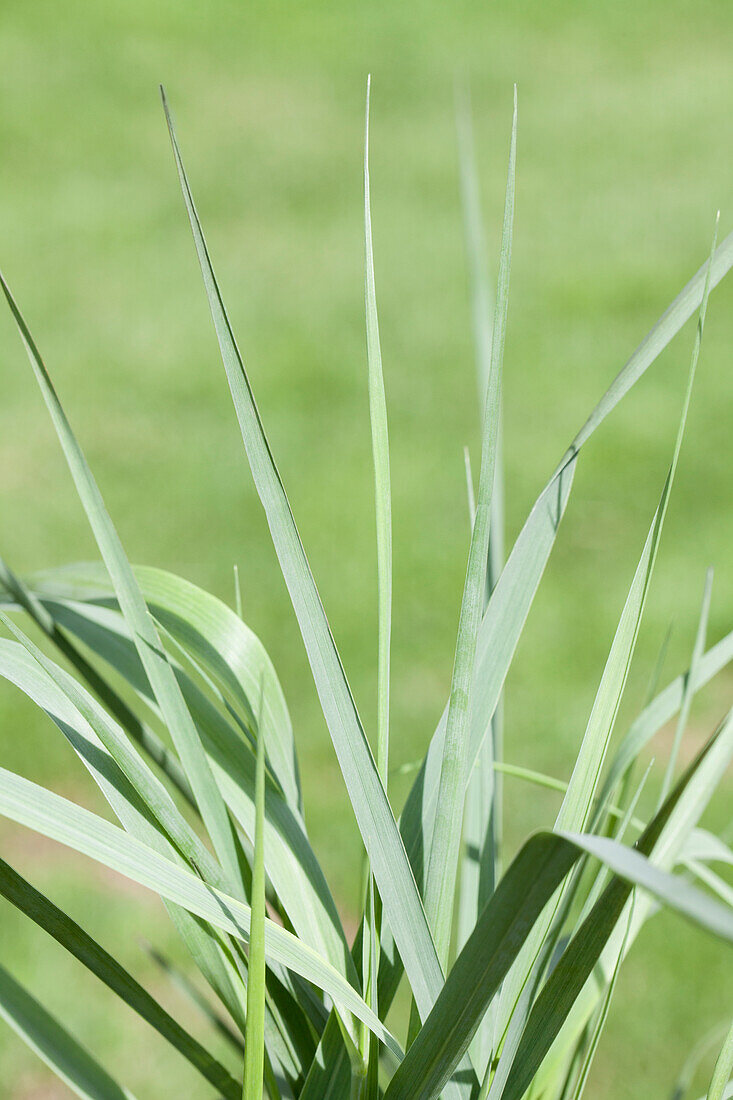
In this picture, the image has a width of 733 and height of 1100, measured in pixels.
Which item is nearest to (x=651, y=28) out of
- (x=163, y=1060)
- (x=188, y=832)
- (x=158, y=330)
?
(x=158, y=330)

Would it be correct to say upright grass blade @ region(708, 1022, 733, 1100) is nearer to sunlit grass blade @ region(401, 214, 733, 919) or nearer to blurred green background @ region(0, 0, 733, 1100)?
sunlit grass blade @ region(401, 214, 733, 919)

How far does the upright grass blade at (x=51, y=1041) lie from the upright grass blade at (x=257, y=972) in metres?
0.04

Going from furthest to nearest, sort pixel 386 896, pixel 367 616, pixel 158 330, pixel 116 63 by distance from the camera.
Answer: pixel 116 63 → pixel 158 330 → pixel 367 616 → pixel 386 896

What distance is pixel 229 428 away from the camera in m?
1.78

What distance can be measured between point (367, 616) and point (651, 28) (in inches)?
104

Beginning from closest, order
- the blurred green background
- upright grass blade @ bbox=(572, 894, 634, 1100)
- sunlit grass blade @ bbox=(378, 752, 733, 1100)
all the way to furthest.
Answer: sunlit grass blade @ bbox=(378, 752, 733, 1100) < upright grass blade @ bbox=(572, 894, 634, 1100) < the blurred green background

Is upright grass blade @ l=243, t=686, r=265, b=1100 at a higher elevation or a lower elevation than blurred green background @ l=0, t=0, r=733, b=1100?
lower

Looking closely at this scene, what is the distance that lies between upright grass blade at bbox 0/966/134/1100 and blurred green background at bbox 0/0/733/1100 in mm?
686

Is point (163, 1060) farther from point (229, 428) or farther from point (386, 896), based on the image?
point (229, 428)

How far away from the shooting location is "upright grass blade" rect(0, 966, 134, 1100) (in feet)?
0.81

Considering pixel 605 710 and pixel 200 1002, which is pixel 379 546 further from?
pixel 200 1002

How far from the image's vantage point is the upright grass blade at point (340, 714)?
26 cm

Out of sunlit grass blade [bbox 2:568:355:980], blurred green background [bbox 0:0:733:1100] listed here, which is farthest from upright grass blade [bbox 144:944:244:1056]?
blurred green background [bbox 0:0:733:1100]

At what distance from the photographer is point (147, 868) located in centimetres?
24
